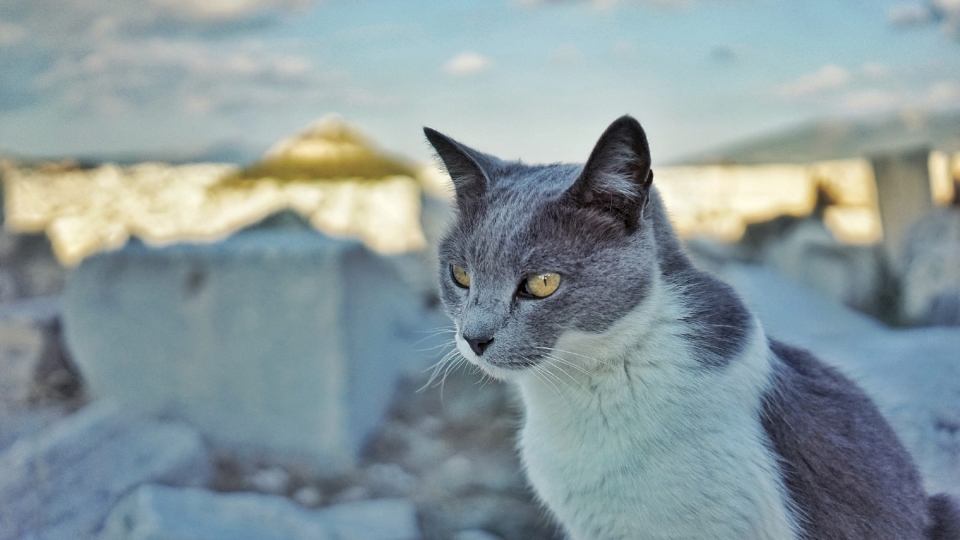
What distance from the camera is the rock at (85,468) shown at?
1.68 metres

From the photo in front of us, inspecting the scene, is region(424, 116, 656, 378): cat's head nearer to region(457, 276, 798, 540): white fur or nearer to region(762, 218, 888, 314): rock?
region(457, 276, 798, 540): white fur

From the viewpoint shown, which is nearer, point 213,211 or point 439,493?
point 439,493

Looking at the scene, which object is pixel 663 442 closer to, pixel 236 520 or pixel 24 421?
pixel 236 520

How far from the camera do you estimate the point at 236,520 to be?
1763 mm

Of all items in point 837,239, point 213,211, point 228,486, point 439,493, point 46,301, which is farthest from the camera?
point 837,239

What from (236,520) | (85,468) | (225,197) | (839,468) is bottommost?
(236,520)

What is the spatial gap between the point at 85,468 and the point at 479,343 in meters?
1.55

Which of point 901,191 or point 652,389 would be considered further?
point 901,191

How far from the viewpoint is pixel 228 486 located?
2.50 meters

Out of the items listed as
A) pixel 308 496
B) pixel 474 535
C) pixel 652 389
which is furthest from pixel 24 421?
pixel 652 389

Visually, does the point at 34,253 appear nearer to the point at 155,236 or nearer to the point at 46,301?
the point at 46,301

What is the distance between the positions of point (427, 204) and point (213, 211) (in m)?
1.32

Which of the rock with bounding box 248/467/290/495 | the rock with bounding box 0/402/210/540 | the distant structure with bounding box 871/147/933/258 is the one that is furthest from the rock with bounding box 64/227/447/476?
the distant structure with bounding box 871/147/933/258

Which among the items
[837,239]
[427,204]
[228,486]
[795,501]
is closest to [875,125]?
[837,239]
